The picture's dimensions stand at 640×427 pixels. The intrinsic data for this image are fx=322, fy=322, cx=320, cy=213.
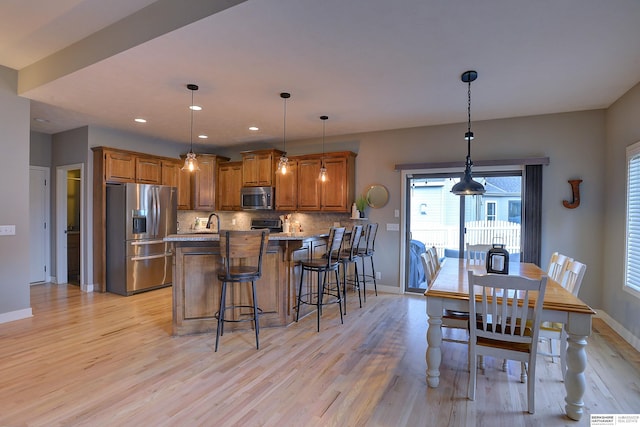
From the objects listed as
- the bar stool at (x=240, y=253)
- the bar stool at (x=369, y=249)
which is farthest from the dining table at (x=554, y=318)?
the bar stool at (x=369, y=249)

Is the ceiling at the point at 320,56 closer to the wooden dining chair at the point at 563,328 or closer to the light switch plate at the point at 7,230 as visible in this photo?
the light switch plate at the point at 7,230

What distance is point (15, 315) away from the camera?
149 inches

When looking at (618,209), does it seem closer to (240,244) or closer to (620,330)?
(620,330)

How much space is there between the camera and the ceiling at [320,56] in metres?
2.18

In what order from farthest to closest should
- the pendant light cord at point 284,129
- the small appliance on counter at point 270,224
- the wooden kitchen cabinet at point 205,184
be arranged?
the wooden kitchen cabinet at point 205,184 → the small appliance on counter at point 270,224 → the pendant light cord at point 284,129

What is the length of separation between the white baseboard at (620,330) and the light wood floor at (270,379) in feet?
0.29

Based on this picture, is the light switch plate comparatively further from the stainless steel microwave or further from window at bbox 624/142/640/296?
window at bbox 624/142/640/296

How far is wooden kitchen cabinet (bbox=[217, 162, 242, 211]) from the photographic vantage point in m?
6.44

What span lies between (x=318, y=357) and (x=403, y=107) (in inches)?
122

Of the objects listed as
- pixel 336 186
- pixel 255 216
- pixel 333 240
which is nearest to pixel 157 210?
pixel 255 216

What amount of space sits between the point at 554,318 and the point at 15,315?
542 cm

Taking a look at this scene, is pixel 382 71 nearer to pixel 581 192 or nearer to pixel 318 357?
pixel 318 357

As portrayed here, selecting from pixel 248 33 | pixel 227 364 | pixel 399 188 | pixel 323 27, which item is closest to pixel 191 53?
pixel 248 33

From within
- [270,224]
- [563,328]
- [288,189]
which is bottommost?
[563,328]
